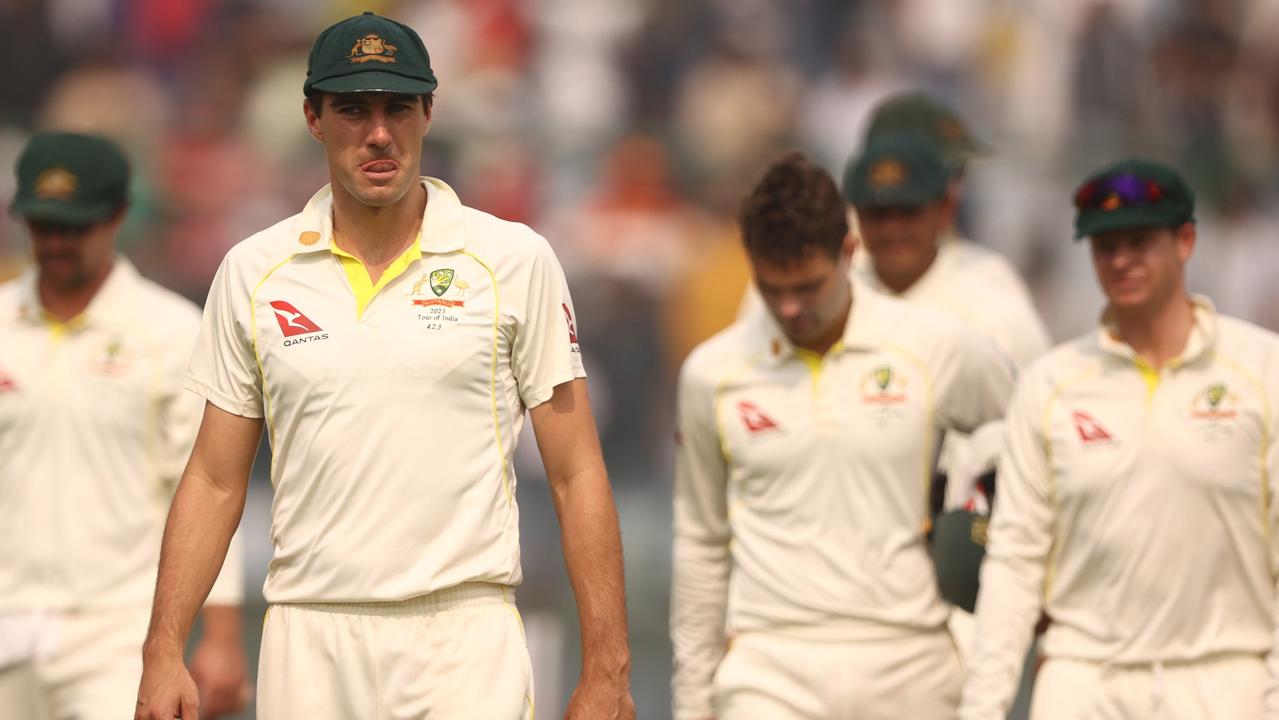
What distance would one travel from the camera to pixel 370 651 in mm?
4754

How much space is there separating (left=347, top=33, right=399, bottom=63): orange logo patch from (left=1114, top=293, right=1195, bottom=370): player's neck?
7.61 feet

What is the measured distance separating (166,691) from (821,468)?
2.30m

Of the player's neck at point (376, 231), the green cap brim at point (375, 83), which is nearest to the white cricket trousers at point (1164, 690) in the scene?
the player's neck at point (376, 231)

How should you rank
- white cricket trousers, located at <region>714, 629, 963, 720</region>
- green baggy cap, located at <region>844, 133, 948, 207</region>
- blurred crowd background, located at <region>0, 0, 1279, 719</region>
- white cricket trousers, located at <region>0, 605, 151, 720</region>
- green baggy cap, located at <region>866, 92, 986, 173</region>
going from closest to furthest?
white cricket trousers, located at <region>714, 629, 963, 720</region> < white cricket trousers, located at <region>0, 605, 151, 720</region> < green baggy cap, located at <region>844, 133, 948, 207</region> < green baggy cap, located at <region>866, 92, 986, 173</region> < blurred crowd background, located at <region>0, 0, 1279, 719</region>

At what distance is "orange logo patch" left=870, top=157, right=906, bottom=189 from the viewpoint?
7375 millimetres

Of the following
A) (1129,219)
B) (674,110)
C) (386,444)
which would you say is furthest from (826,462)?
(674,110)

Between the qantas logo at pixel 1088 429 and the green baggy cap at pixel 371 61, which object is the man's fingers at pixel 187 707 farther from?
the qantas logo at pixel 1088 429

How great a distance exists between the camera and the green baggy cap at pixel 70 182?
689 centimetres

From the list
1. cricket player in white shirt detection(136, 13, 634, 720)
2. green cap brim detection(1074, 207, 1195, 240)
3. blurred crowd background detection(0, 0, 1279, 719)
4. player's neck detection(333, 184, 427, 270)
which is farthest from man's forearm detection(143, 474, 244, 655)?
blurred crowd background detection(0, 0, 1279, 719)

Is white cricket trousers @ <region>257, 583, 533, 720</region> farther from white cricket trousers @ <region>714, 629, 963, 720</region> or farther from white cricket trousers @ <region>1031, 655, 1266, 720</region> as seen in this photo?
white cricket trousers @ <region>1031, 655, 1266, 720</region>

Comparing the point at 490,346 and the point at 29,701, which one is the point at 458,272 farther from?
the point at 29,701

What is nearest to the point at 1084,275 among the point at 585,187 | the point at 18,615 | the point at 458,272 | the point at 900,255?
the point at 585,187

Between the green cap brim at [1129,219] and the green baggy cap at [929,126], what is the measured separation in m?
2.15

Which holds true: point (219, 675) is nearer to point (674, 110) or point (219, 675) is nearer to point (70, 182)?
point (70, 182)
